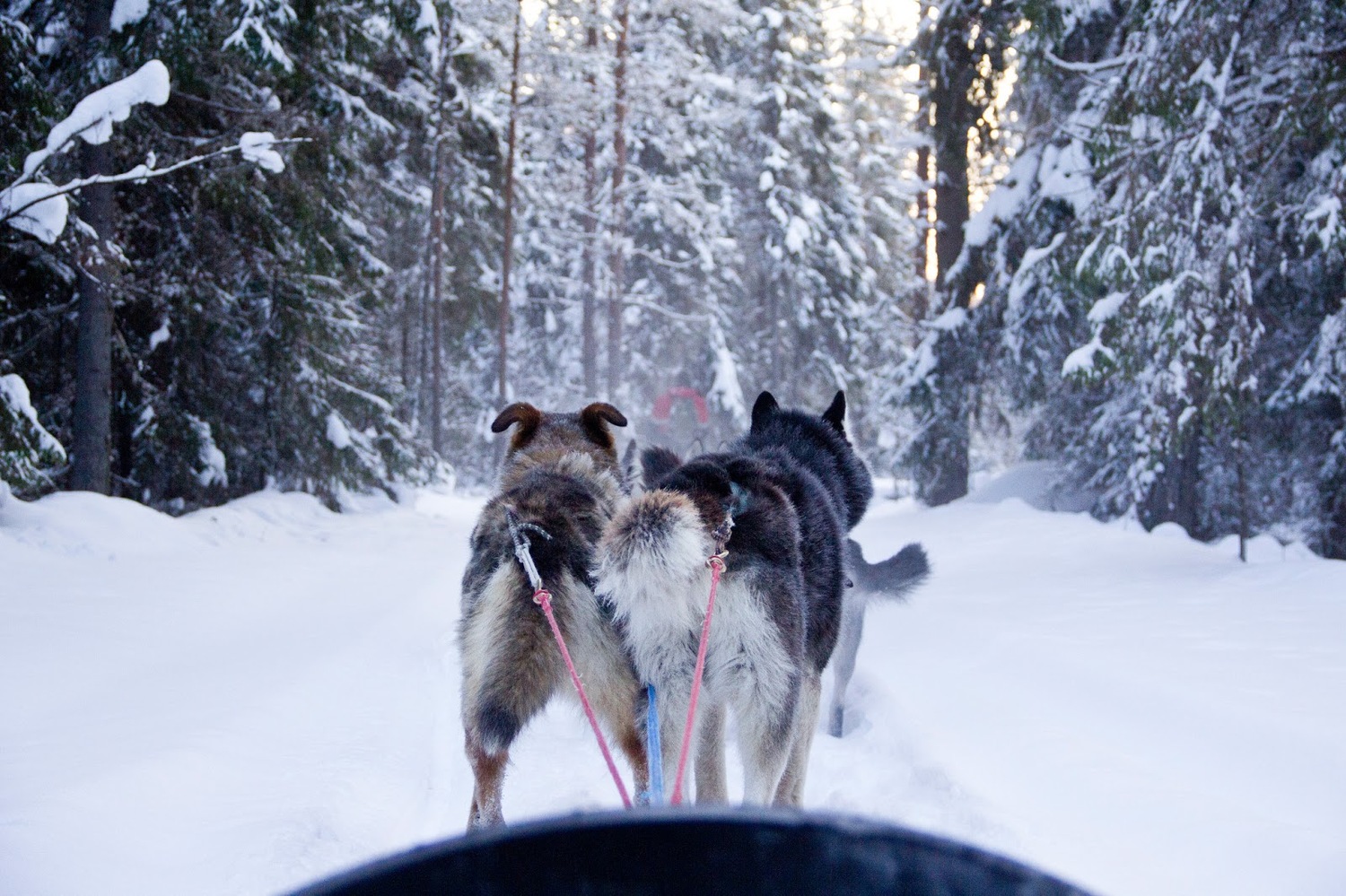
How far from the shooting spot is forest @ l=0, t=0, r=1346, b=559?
7.46m

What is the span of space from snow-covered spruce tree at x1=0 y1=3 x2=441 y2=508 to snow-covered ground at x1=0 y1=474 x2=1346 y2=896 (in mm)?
2959

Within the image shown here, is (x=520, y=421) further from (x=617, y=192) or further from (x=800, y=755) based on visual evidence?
(x=617, y=192)

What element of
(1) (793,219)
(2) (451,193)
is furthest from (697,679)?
(1) (793,219)

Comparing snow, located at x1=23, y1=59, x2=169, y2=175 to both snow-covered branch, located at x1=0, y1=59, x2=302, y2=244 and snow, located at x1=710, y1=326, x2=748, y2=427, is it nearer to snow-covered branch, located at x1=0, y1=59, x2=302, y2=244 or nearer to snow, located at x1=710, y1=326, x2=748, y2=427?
snow-covered branch, located at x1=0, y1=59, x2=302, y2=244

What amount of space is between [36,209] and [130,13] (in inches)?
123

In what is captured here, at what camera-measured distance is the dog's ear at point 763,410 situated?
4.23m

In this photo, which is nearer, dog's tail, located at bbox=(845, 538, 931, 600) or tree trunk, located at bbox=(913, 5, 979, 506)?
dog's tail, located at bbox=(845, 538, 931, 600)

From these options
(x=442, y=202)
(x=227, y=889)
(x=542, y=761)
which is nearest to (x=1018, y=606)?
(x=542, y=761)

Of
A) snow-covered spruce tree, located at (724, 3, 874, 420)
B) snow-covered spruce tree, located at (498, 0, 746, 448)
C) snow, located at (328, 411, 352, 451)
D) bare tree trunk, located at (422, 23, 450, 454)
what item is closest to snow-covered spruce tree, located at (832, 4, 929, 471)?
snow-covered spruce tree, located at (724, 3, 874, 420)

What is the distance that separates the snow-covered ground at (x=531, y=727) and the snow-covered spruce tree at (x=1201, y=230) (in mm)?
2133

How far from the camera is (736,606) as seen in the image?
112 inches

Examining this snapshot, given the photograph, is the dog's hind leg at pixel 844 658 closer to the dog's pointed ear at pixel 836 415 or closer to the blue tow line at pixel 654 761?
the dog's pointed ear at pixel 836 415

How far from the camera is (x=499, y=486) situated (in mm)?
4219

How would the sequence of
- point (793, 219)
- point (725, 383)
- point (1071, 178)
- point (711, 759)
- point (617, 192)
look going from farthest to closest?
point (725, 383) < point (793, 219) < point (617, 192) < point (1071, 178) < point (711, 759)
